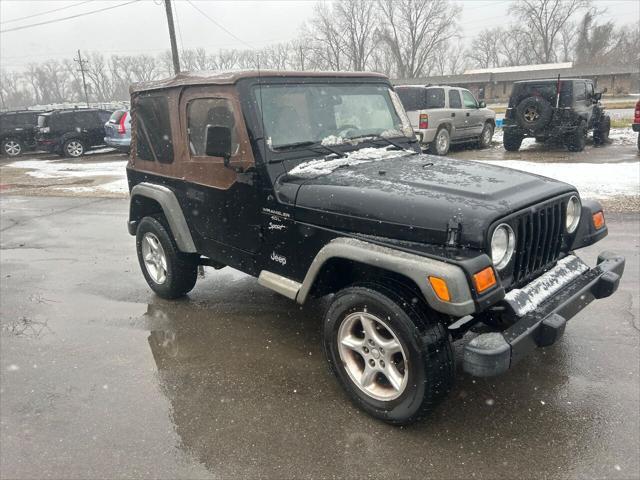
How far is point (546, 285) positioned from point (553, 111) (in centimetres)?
1142

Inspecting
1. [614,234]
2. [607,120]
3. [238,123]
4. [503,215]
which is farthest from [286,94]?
[607,120]

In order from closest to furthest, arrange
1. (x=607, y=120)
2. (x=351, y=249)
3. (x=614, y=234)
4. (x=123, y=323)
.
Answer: (x=351, y=249) → (x=123, y=323) → (x=614, y=234) → (x=607, y=120)

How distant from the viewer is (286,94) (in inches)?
143

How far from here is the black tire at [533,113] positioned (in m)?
12.7

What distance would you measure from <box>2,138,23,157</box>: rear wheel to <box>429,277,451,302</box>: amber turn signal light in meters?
23.2

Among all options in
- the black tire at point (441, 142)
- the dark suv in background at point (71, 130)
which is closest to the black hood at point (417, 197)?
the black tire at point (441, 142)

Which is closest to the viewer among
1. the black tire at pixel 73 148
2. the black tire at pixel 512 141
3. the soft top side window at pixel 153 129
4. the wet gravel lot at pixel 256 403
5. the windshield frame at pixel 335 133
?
the wet gravel lot at pixel 256 403

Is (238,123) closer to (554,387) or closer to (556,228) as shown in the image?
(556,228)

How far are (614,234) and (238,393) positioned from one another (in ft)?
17.7

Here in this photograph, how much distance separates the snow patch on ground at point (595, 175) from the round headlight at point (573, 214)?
5281mm

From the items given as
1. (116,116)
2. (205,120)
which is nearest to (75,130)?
(116,116)

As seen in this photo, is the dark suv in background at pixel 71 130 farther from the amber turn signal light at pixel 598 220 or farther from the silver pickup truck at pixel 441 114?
the amber turn signal light at pixel 598 220

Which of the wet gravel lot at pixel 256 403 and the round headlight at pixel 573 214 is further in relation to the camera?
the round headlight at pixel 573 214

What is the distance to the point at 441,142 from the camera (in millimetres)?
13602
